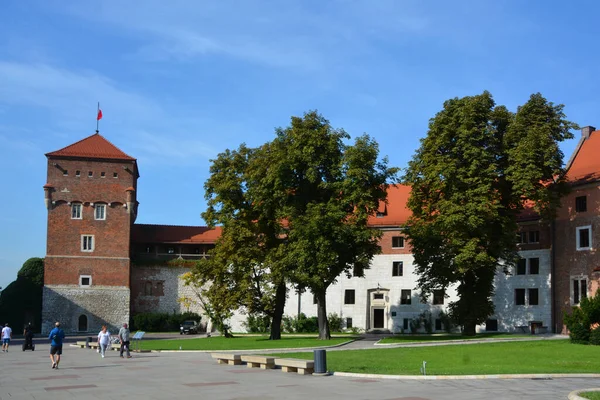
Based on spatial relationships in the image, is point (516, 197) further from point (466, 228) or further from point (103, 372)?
point (103, 372)

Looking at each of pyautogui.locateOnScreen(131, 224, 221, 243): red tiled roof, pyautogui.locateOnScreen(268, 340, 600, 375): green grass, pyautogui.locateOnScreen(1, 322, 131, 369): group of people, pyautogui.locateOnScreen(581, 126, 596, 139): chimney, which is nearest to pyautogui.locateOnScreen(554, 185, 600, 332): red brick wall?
pyautogui.locateOnScreen(581, 126, 596, 139): chimney

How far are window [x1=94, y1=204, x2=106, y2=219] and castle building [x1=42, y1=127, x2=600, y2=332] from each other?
0.10 meters

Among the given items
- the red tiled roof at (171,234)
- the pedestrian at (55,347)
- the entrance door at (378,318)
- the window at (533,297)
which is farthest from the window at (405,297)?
the pedestrian at (55,347)

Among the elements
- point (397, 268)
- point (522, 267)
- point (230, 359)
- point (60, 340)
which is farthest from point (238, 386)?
point (397, 268)

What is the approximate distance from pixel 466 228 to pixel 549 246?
37.3ft

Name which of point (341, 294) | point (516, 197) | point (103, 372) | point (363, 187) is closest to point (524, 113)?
point (516, 197)

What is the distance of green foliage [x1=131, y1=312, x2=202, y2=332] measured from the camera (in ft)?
A: 236

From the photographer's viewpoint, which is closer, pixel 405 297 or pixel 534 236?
pixel 534 236

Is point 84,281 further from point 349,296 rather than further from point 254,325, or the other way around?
point 349,296

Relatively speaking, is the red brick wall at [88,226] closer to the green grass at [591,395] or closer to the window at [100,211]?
the window at [100,211]

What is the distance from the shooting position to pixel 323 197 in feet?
156

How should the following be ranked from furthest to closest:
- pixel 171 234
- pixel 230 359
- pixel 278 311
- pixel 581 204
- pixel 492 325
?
pixel 171 234
pixel 492 325
pixel 278 311
pixel 581 204
pixel 230 359

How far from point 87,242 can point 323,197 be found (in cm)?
3439

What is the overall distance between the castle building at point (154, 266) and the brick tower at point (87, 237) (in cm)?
10
